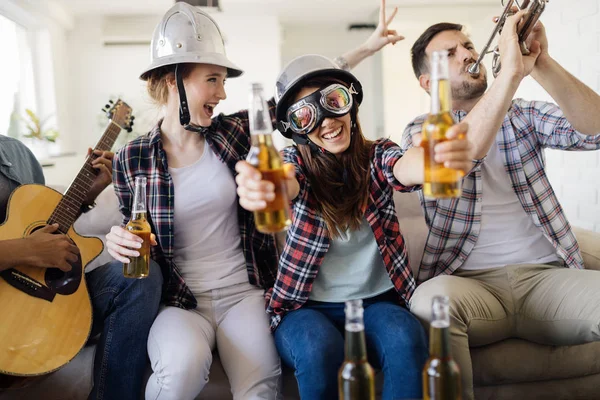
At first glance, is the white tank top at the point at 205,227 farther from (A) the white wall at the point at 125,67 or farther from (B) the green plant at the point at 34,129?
(A) the white wall at the point at 125,67

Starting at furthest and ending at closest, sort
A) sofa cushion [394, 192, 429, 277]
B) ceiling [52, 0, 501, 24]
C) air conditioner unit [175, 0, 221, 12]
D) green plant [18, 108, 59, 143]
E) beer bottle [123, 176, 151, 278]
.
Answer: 1. ceiling [52, 0, 501, 24]
2. air conditioner unit [175, 0, 221, 12]
3. green plant [18, 108, 59, 143]
4. sofa cushion [394, 192, 429, 277]
5. beer bottle [123, 176, 151, 278]

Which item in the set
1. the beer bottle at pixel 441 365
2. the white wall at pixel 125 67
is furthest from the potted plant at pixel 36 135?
the beer bottle at pixel 441 365

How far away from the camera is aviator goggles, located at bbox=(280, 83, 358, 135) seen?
1.57m

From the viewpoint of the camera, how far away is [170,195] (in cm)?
188

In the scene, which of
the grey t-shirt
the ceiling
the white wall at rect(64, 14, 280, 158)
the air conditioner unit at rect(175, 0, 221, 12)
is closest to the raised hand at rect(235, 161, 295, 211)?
the grey t-shirt

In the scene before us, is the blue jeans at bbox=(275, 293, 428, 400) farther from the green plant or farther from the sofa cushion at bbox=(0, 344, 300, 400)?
the green plant

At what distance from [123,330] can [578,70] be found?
138 inches

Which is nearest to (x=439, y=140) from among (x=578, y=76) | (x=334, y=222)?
(x=334, y=222)

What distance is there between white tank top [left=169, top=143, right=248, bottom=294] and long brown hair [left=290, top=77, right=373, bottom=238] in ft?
1.19

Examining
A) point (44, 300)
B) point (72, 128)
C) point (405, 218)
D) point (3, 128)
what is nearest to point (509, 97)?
point (405, 218)

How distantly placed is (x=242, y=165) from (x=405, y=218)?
4.97 feet

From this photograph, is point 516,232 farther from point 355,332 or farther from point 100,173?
point 100,173

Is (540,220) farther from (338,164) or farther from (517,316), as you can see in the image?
(338,164)

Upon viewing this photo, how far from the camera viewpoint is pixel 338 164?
1732mm
